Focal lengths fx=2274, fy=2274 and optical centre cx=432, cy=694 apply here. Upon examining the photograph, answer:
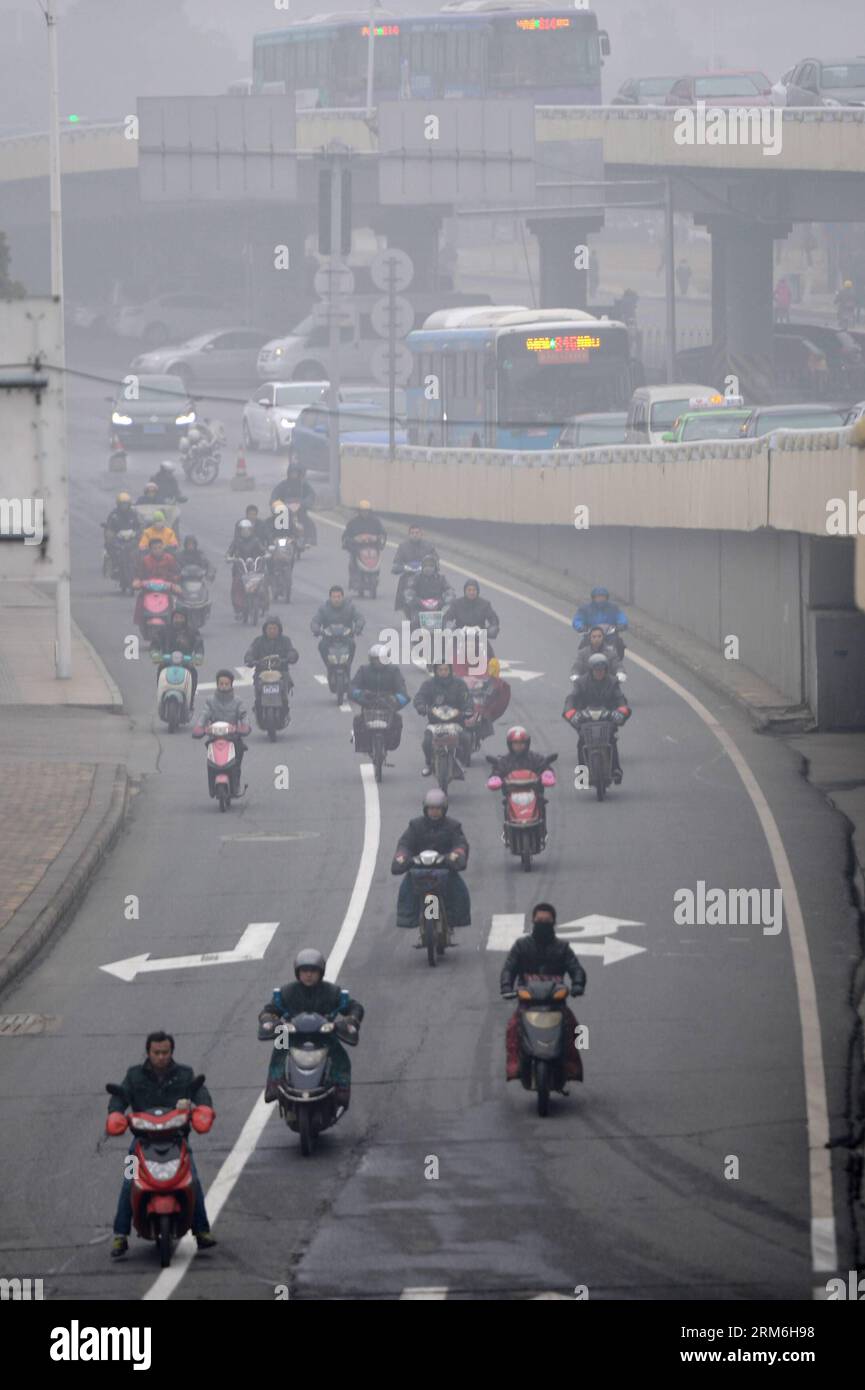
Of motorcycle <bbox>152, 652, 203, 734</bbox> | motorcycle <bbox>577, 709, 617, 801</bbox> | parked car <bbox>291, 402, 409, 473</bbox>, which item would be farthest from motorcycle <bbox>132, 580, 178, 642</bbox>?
parked car <bbox>291, 402, 409, 473</bbox>

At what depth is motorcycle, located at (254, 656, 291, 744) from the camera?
99.4 ft

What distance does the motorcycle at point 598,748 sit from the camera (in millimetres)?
26531

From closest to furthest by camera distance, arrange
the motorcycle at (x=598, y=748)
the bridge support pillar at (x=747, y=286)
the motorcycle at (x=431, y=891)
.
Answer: the motorcycle at (x=431, y=891)
the motorcycle at (x=598, y=748)
the bridge support pillar at (x=747, y=286)

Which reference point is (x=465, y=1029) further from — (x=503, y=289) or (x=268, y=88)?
(x=503, y=289)

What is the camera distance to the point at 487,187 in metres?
54.9

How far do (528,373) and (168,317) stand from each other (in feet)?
122

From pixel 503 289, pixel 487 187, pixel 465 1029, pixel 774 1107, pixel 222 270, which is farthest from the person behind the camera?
pixel 503 289

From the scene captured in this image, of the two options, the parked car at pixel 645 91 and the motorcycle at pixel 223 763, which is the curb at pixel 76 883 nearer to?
the motorcycle at pixel 223 763

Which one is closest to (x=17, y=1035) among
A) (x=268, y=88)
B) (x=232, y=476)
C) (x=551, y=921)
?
(x=551, y=921)

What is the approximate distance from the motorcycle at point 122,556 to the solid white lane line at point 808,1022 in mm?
12917

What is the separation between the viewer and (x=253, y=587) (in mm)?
38750

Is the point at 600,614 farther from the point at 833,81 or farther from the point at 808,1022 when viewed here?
the point at 833,81

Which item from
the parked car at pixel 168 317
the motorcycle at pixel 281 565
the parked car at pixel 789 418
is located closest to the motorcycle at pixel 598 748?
the parked car at pixel 789 418

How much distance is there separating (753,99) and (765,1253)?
6018 cm
